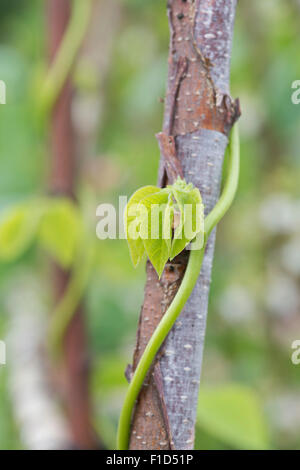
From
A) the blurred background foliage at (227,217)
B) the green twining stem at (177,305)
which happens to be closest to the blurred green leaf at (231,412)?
the blurred background foliage at (227,217)

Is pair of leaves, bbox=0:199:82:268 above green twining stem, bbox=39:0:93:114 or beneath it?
beneath

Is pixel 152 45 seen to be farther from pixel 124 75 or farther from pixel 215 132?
pixel 215 132

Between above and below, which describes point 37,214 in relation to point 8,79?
below

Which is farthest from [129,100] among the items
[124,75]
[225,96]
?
[225,96]

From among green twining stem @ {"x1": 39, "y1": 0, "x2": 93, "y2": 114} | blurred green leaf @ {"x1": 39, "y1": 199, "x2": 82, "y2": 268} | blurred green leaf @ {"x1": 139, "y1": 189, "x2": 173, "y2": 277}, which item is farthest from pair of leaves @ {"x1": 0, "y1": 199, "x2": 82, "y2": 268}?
blurred green leaf @ {"x1": 139, "y1": 189, "x2": 173, "y2": 277}

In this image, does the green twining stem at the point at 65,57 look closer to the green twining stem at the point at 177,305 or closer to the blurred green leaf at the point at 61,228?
the blurred green leaf at the point at 61,228

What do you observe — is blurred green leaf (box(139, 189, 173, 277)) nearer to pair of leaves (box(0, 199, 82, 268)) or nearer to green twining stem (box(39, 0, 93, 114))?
pair of leaves (box(0, 199, 82, 268))
